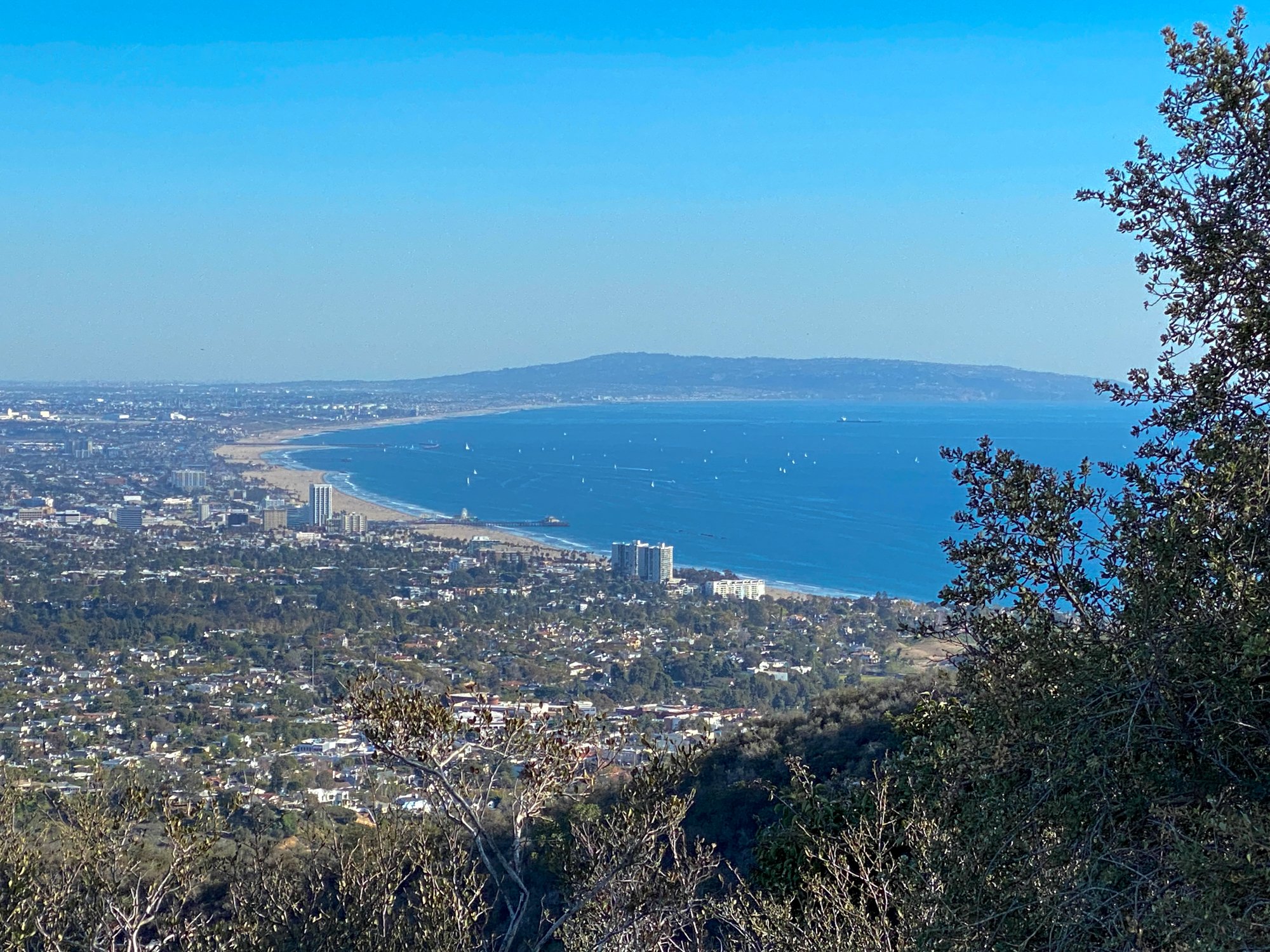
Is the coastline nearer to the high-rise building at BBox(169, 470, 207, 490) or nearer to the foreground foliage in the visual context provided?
the high-rise building at BBox(169, 470, 207, 490)

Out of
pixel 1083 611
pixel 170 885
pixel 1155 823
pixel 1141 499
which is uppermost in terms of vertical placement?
pixel 1141 499

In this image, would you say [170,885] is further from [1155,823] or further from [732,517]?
[732,517]

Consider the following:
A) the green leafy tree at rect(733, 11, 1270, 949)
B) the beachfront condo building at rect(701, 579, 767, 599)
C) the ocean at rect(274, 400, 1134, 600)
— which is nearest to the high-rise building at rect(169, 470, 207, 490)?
the ocean at rect(274, 400, 1134, 600)

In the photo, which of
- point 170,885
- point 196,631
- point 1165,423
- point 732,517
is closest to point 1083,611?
point 1165,423

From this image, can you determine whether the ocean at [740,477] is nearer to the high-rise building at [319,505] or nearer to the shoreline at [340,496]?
the shoreline at [340,496]

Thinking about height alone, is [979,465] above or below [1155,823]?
above

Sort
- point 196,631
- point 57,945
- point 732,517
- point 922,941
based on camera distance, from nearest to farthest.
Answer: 1. point 922,941
2. point 57,945
3. point 196,631
4. point 732,517
